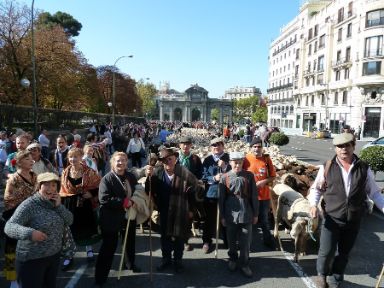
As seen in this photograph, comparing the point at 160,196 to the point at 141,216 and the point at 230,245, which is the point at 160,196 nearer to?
the point at 141,216

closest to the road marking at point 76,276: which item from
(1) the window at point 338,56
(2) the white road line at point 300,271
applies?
(2) the white road line at point 300,271

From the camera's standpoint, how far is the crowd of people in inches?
137

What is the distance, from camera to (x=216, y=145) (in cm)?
603

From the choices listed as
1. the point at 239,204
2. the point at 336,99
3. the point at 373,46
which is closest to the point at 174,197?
the point at 239,204

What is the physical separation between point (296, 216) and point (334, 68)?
52.7 meters

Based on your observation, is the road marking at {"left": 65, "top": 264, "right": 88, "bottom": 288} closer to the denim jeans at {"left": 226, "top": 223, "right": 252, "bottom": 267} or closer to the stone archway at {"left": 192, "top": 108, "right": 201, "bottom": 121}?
the denim jeans at {"left": 226, "top": 223, "right": 252, "bottom": 267}

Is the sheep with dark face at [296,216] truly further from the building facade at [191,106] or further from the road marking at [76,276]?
the building facade at [191,106]

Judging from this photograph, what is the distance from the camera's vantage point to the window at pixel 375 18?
1689 inches

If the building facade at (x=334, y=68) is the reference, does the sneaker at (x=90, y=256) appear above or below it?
below

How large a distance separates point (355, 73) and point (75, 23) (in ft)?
144

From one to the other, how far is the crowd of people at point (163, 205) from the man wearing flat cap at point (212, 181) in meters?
0.02

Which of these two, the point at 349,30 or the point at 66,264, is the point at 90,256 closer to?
the point at 66,264

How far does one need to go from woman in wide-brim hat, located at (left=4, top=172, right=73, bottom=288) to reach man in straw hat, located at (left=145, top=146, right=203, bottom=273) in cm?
176

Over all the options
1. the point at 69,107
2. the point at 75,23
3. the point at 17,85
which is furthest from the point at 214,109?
the point at 17,85
